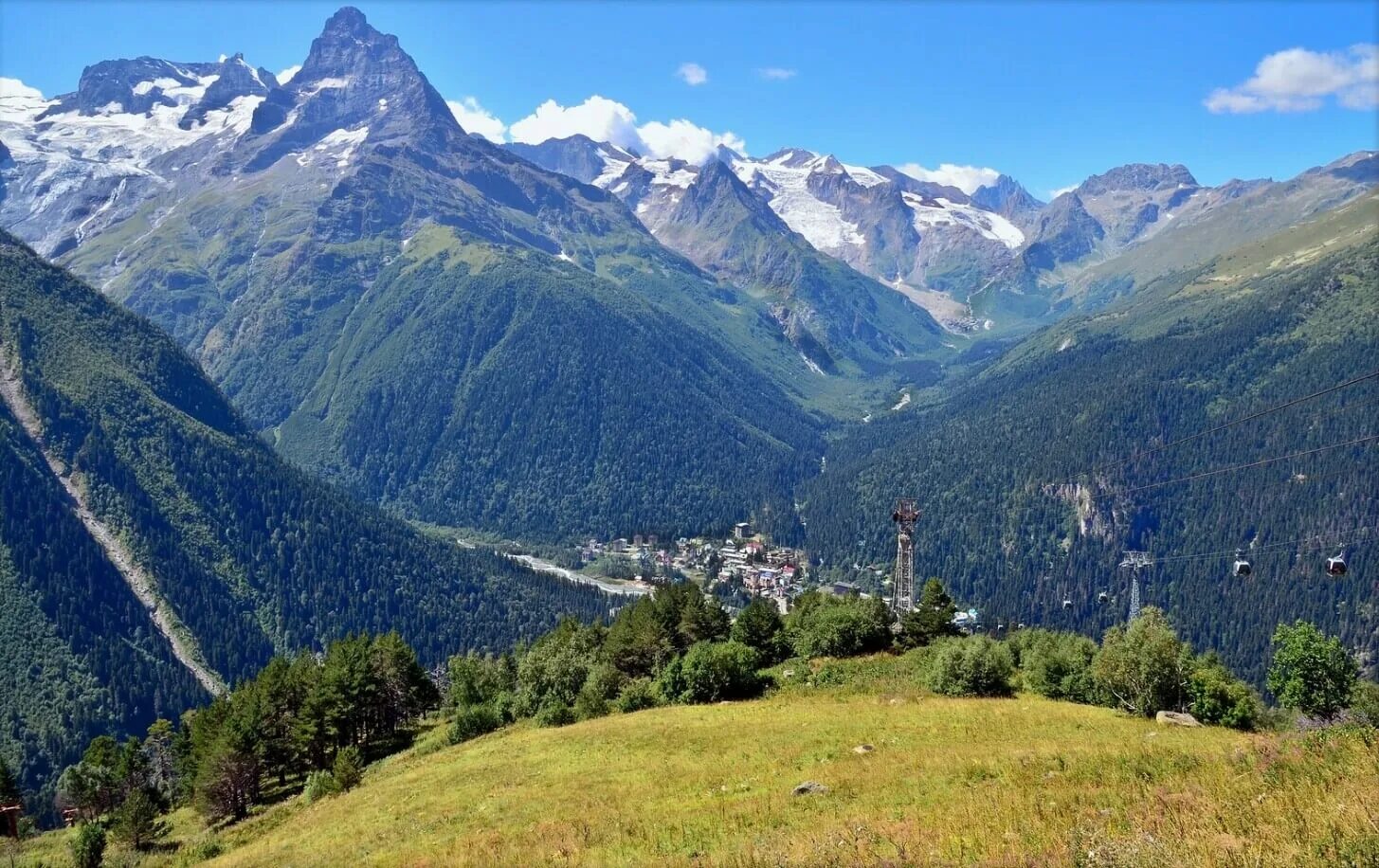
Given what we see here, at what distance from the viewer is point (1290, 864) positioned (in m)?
16.5

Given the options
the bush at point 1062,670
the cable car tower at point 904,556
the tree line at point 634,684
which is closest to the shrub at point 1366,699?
the tree line at point 634,684

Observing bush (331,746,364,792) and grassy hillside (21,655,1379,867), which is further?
bush (331,746,364,792)

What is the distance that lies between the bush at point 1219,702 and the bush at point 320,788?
6288 cm

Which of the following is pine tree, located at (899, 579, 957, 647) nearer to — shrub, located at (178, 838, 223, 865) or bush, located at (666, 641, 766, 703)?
bush, located at (666, 641, 766, 703)

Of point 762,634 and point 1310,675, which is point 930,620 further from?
point 1310,675

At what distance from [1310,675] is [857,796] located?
55736 millimetres

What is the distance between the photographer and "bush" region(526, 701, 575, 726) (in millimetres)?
74812

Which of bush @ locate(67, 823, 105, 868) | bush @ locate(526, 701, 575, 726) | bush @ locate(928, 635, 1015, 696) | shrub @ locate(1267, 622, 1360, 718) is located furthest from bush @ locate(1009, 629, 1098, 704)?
bush @ locate(67, 823, 105, 868)

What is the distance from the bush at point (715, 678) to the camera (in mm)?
72938

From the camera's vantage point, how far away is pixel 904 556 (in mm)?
98125

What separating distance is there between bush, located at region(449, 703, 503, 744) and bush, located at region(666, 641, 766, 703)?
19511 millimetres

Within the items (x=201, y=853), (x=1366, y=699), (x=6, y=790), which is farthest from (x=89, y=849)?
(x=1366, y=699)

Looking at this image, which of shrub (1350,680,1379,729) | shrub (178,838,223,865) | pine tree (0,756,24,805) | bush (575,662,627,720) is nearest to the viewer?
shrub (178,838,223,865)

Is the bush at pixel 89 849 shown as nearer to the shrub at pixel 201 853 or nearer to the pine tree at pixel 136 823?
the pine tree at pixel 136 823
